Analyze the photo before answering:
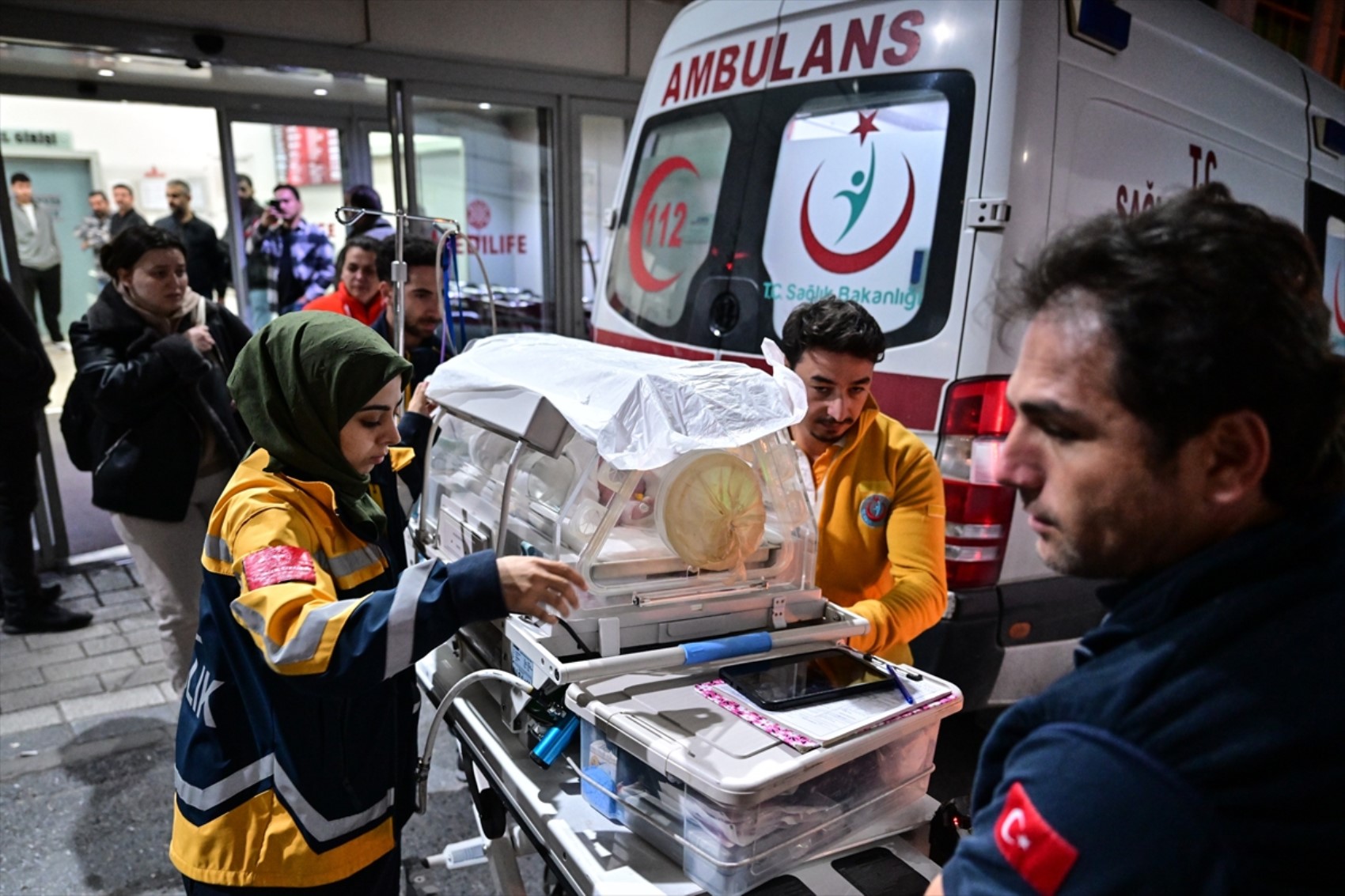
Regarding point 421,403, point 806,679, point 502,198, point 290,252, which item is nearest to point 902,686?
point 806,679

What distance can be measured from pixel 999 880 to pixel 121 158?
9950 millimetres

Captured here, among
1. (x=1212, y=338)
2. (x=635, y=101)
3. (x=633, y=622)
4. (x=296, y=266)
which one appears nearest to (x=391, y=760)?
(x=633, y=622)

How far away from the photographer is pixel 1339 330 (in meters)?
4.12

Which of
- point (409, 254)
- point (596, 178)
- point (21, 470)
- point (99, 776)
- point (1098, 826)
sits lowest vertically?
point (99, 776)

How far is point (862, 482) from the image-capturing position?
1979mm

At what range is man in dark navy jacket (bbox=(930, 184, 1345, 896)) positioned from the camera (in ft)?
2.33

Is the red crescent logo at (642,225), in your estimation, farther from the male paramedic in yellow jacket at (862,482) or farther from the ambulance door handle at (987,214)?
the male paramedic in yellow jacket at (862,482)

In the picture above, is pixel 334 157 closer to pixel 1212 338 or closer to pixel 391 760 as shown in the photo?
pixel 391 760

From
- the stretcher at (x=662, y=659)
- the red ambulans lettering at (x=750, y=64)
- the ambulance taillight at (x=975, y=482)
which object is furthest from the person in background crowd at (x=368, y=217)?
the ambulance taillight at (x=975, y=482)

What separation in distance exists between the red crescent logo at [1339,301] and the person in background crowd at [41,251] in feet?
27.8

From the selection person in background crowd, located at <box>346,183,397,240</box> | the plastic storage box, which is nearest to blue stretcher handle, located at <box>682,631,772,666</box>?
the plastic storage box

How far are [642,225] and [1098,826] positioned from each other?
325cm

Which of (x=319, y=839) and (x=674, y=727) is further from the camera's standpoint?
(x=319, y=839)

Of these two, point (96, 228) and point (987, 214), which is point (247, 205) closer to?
point (96, 228)
